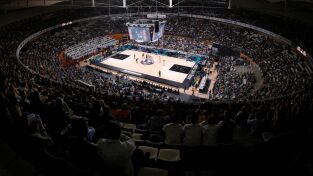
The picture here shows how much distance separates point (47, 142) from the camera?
5.01m

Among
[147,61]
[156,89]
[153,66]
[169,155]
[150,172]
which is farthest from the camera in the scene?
[147,61]

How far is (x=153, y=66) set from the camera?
32.6m

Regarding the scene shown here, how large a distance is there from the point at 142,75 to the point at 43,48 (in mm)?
10175

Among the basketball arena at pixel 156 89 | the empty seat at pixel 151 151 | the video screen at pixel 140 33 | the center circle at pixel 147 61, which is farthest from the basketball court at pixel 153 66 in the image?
the empty seat at pixel 151 151

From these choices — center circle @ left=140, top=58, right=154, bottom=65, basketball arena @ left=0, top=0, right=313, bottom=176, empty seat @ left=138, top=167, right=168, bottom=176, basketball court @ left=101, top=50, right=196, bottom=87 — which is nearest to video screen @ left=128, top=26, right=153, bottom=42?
basketball arena @ left=0, top=0, right=313, bottom=176

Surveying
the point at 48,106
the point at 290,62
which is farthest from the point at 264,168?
the point at 290,62

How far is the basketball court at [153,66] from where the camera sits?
29.6 m

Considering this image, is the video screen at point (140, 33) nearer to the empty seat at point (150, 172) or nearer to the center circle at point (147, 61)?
the center circle at point (147, 61)

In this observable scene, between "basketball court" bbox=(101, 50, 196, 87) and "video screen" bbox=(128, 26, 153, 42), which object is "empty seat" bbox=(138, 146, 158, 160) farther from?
"video screen" bbox=(128, 26, 153, 42)

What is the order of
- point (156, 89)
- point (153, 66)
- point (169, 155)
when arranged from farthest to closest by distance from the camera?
point (153, 66)
point (156, 89)
point (169, 155)

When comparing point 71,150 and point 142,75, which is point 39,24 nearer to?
point 142,75

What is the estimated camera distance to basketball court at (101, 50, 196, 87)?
29.6 m

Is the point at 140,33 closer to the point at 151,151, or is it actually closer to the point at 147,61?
the point at 147,61

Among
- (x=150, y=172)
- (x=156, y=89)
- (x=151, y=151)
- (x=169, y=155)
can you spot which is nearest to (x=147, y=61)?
(x=156, y=89)
